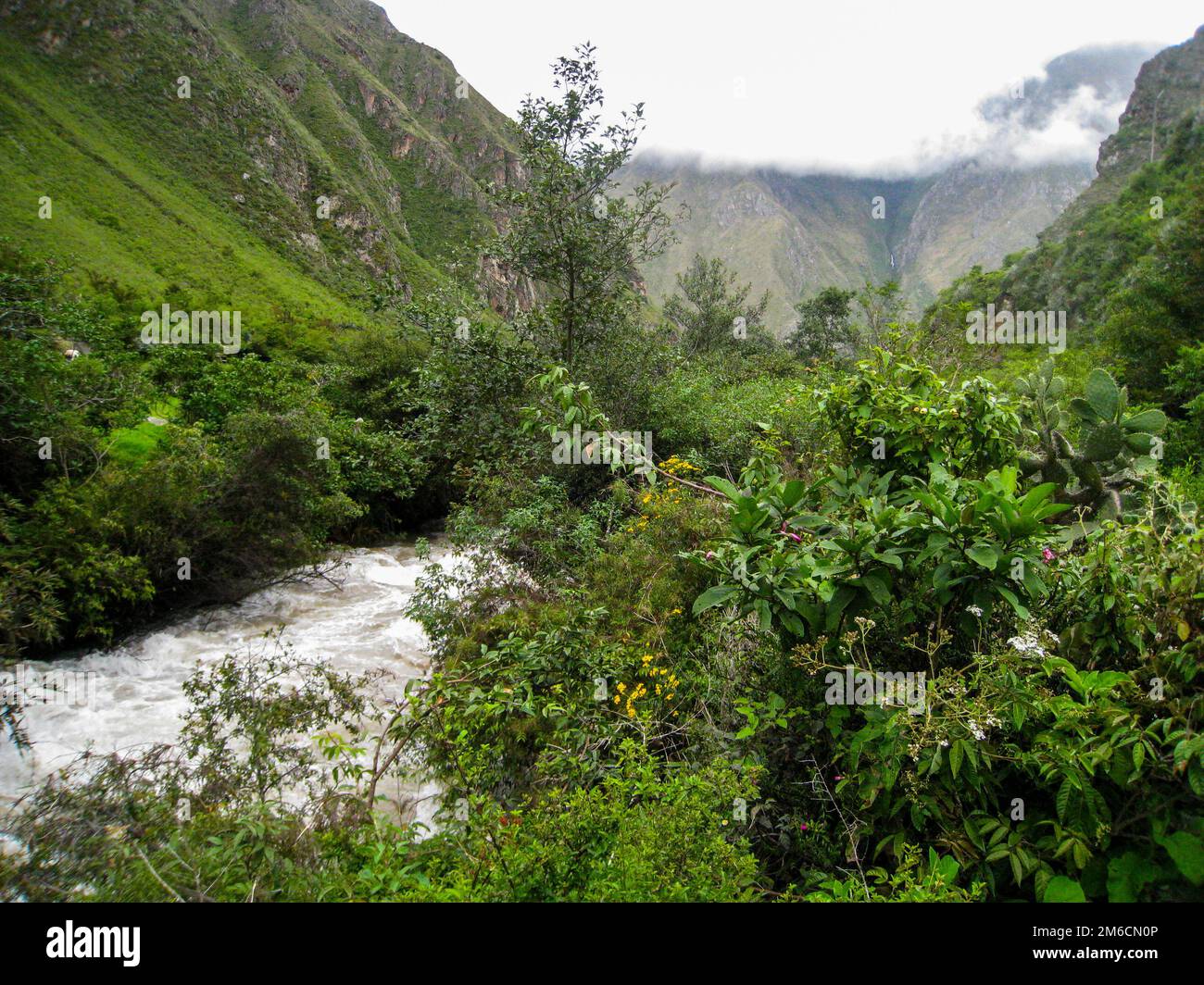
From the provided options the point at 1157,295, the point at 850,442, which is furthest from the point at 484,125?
the point at 850,442

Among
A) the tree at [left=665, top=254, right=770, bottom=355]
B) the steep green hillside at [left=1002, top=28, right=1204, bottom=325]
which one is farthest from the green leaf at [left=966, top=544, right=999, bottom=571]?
the tree at [left=665, top=254, right=770, bottom=355]

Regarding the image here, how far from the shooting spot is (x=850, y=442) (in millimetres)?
3604

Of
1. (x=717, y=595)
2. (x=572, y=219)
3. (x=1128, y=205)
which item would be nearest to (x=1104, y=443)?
(x=717, y=595)

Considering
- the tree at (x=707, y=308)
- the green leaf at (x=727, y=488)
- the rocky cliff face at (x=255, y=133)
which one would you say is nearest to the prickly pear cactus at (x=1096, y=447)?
the green leaf at (x=727, y=488)

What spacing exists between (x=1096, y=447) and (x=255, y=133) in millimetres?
76913

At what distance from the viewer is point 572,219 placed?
820cm

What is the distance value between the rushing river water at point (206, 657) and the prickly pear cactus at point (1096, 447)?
5.01 meters

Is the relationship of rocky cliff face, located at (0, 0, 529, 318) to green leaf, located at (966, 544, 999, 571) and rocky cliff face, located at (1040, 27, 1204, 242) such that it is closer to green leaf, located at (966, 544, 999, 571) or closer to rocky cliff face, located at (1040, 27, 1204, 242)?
A: green leaf, located at (966, 544, 999, 571)

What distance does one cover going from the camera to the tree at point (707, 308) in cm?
2412

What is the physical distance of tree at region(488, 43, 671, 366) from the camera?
8.15 meters

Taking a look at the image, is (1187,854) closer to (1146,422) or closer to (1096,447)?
(1096,447)
